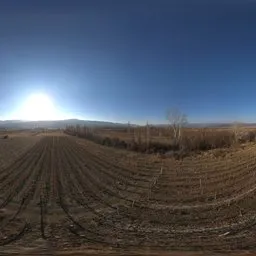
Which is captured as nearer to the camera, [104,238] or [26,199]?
[104,238]

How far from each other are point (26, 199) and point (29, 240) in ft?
25.1

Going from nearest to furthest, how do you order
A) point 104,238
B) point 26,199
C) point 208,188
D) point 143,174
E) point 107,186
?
point 104,238 → point 26,199 → point 208,188 → point 107,186 → point 143,174

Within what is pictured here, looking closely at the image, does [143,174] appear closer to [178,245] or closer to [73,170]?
[73,170]

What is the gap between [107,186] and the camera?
81.4 ft

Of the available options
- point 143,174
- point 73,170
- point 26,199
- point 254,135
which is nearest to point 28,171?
point 73,170

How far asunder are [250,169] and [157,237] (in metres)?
15.5

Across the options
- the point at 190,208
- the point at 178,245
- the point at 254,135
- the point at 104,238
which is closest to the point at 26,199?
Result: the point at 190,208

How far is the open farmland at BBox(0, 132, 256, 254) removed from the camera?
12.7 m

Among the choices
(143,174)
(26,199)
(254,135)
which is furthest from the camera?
(254,135)

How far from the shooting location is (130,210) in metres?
18.0

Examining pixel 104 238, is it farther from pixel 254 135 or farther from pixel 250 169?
pixel 254 135

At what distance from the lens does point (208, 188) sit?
76.3ft

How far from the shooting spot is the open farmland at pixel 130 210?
12734mm

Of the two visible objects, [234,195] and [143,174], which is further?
[143,174]
